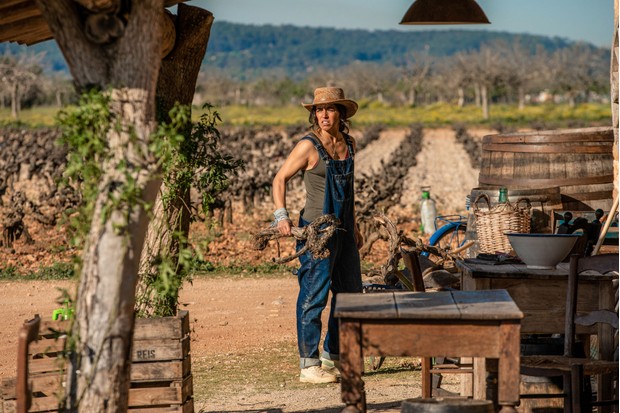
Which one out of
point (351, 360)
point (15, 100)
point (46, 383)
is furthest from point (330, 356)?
point (15, 100)

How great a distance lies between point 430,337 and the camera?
3869mm

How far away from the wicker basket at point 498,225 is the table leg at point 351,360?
3.50m

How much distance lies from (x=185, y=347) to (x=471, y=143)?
34.6 metres

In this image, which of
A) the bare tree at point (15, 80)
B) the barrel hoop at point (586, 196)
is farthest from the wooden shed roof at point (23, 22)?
the bare tree at point (15, 80)

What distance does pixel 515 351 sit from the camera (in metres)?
3.80

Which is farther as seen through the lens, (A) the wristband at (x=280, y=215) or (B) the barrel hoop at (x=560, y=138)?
(B) the barrel hoop at (x=560, y=138)

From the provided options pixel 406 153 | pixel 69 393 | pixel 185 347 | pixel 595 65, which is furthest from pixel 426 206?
pixel 595 65

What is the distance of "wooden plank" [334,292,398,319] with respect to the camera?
3.86 meters

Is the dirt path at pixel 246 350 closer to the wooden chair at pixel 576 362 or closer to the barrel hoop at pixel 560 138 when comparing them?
the wooden chair at pixel 576 362

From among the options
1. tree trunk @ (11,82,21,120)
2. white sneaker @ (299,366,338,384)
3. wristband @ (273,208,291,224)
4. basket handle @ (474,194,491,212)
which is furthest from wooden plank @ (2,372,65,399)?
tree trunk @ (11,82,21,120)

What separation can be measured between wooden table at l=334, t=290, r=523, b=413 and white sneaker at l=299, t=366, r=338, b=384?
99.9 inches

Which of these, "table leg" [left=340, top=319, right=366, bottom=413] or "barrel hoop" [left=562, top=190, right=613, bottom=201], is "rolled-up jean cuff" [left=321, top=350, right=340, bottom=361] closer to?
"table leg" [left=340, top=319, right=366, bottom=413]

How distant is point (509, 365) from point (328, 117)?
2714 mm

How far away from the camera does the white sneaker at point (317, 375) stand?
6.47 metres
